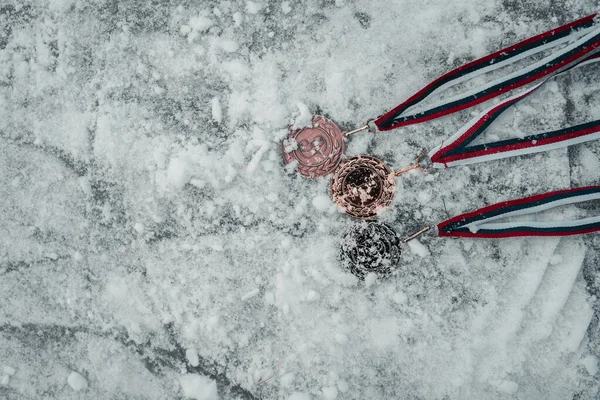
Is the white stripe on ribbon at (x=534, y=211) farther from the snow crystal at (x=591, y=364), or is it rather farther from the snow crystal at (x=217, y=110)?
the snow crystal at (x=217, y=110)

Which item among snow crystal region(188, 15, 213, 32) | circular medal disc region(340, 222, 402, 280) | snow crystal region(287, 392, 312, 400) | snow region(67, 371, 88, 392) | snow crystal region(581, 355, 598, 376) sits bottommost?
snow region(67, 371, 88, 392)

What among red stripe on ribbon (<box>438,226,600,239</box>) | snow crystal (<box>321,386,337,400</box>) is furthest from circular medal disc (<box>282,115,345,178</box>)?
snow crystal (<box>321,386,337,400</box>)

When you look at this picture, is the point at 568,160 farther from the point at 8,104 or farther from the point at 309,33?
the point at 8,104

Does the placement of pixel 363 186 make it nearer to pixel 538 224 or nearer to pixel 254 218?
pixel 254 218

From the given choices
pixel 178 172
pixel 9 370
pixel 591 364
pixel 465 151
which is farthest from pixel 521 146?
pixel 9 370

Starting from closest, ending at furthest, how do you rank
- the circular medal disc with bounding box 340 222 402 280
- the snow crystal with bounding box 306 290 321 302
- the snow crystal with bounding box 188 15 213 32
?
the circular medal disc with bounding box 340 222 402 280 < the snow crystal with bounding box 306 290 321 302 < the snow crystal with bounding box 188 15 213 32

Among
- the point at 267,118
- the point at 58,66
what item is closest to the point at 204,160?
the point at 267,118

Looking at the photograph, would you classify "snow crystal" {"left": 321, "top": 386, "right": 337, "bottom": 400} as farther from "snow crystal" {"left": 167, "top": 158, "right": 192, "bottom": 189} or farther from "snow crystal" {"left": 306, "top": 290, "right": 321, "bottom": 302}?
"snow crystal" {"left": 167, "top": 158, "right": 192, "bottom": 189}
